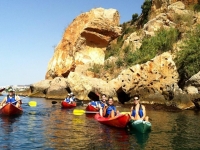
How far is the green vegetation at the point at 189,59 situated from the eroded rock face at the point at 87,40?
21870 millimetres

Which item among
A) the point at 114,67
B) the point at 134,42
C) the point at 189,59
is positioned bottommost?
the point at 189,59

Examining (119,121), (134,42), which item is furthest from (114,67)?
(119,121)

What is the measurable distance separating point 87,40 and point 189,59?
27237 millimetres

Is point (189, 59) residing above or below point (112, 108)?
above

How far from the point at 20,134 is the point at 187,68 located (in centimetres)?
2283

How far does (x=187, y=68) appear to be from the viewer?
3195cm

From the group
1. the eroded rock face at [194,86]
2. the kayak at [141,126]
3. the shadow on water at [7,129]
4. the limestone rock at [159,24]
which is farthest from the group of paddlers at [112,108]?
the limestone rock at [159,24]

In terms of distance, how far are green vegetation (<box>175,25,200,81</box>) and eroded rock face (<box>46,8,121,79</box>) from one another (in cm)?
2187

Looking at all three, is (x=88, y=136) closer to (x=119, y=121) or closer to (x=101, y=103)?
(x=119, y=121)

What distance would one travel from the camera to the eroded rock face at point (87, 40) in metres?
54.3

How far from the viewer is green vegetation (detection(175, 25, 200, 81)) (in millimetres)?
31081

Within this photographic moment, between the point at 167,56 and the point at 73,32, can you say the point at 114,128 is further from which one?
the point at 73,32

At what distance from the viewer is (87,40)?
2207 inches

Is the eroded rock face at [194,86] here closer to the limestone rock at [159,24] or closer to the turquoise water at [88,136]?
the turquoise water at [88,136]
